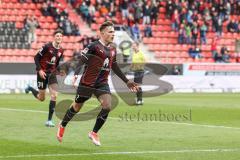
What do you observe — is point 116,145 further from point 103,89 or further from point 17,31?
point 17,31

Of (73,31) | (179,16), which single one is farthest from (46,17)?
(179,16)

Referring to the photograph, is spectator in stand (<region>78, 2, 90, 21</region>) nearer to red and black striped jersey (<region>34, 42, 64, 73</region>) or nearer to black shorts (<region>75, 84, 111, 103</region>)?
red and black striped jersey (<region>34, 42, 64, 73</region>)

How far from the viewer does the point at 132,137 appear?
15.2 meters

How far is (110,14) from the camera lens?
1892 inches

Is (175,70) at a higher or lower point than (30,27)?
lower

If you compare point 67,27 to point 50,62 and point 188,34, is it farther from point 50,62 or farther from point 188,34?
point 50,62

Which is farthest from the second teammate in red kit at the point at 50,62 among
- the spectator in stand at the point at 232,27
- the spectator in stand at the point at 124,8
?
the spectator in stand at the point at 232,27

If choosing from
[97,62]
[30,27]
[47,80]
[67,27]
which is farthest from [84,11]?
[97,62]

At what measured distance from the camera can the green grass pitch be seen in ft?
40.4

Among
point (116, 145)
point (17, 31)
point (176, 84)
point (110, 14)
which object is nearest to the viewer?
point (116, 145)

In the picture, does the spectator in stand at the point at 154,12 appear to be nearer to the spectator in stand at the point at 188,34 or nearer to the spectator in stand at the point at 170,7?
the spectator in stand at the point at 170,7

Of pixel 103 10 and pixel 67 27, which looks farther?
pixel 103 10

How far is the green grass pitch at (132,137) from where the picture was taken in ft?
40.4

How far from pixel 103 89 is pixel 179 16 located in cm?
3737
